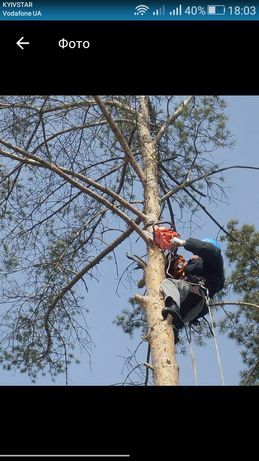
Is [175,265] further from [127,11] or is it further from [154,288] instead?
[127,11]

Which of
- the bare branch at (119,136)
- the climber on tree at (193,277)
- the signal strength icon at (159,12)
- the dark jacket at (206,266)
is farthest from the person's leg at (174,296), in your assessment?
the signal strength icon at (159,12)

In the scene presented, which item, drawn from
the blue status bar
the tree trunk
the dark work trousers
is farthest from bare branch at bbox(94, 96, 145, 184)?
the blue status bar

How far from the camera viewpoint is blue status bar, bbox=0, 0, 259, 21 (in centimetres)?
229

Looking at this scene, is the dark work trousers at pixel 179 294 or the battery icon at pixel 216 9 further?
the dark work trousers at pixel 179 294

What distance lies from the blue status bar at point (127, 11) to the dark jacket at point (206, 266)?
172 cm

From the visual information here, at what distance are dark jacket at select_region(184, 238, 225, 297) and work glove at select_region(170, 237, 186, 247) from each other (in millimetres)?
45

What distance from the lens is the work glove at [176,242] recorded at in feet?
13.0

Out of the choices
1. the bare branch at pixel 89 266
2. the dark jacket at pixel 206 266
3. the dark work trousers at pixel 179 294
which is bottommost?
the dark work trousers at pixel 179 294

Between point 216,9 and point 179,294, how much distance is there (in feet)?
5.66

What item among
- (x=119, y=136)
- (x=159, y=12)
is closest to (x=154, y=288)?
(x=119, y=136)

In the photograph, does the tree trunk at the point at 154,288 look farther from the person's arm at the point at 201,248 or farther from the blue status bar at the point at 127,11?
the blue status bar at the point at 127,11

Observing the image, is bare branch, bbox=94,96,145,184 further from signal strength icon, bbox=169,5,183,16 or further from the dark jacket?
signal strength icon, bbox=169,5,183,16

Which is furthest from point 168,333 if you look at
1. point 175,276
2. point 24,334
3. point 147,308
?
point 24,334
